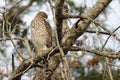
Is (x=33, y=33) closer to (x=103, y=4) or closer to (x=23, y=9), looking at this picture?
(x=103, y=4)

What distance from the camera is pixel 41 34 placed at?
16.9ft

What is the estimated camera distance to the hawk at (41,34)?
5.05 m

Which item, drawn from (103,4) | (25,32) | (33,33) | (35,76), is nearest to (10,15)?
(25,32)

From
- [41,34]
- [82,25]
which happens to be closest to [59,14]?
[82,25]

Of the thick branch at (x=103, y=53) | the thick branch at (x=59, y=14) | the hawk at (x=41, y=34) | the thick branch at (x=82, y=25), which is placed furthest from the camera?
the hawk at (x=41, y=34)

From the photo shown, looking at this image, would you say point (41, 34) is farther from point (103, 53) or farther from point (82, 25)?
point (103, 53)

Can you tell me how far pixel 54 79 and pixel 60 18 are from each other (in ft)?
2.71

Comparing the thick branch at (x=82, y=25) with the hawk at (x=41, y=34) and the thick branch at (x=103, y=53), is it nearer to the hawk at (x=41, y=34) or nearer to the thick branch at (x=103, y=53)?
the thick branch at (x=103, y=53)

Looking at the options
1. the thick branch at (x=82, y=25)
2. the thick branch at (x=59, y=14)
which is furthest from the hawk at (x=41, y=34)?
the thick branch at (x=59, y=14)

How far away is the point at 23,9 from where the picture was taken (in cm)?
802

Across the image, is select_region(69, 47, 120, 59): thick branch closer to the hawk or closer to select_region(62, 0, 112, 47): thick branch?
select_region(62, 0, 112, 47): thick branch

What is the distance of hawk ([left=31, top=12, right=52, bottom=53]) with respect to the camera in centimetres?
505

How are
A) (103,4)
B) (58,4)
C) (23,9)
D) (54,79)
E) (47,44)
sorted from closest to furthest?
(58,4), (103,4), (54,79), (47,44), (23,9)

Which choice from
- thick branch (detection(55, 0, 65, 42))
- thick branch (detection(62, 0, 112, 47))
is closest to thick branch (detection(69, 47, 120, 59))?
thick branch (detection(62, 0, 112, 47))
